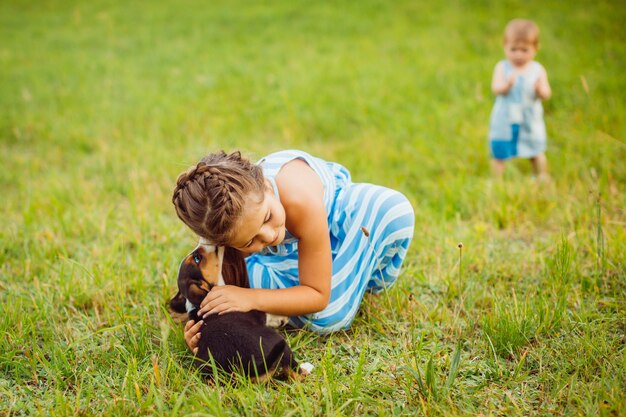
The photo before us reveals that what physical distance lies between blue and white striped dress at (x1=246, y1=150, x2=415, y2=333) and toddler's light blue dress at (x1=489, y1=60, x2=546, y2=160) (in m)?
1.96

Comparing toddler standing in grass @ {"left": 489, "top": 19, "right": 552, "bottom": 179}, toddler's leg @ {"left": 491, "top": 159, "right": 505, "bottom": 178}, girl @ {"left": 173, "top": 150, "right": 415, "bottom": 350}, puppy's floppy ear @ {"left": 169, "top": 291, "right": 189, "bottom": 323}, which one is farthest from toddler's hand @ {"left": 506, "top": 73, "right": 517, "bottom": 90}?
puppy's floppy ear @ {"left": 169, "top": 291, "right": 189, "bottom": 323}

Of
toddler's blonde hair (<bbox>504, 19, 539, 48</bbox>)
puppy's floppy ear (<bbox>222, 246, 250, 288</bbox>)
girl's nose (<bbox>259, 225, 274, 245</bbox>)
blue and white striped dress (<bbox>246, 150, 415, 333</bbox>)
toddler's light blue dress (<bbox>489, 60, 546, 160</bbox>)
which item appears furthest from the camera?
toddler's light blue dress (<bbox>489, 60, 546, 160</bbox>)

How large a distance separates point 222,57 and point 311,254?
578 cm

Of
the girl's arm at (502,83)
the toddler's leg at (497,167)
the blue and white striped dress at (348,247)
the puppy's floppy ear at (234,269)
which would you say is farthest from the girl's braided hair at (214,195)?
the girl's arm at (502,83)

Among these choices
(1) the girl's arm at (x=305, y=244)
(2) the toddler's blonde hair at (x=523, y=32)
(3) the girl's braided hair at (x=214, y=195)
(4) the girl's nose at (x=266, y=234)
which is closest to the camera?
(3) the girl's braided hair at (x=214, y=195)

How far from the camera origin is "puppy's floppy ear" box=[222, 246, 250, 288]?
89.2 inches

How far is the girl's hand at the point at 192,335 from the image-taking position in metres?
2.16

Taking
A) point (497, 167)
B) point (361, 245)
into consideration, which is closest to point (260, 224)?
point (361, 245)

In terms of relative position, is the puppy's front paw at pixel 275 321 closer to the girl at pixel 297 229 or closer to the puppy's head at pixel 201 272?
the girl at pixel 297 229

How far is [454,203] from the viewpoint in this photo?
3662mm

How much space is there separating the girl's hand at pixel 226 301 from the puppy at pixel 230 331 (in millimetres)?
26

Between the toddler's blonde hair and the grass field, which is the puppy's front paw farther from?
the toddler's blonde hair

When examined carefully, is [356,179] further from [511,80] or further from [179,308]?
[179,308]

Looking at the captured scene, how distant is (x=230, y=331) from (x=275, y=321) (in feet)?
1.00
